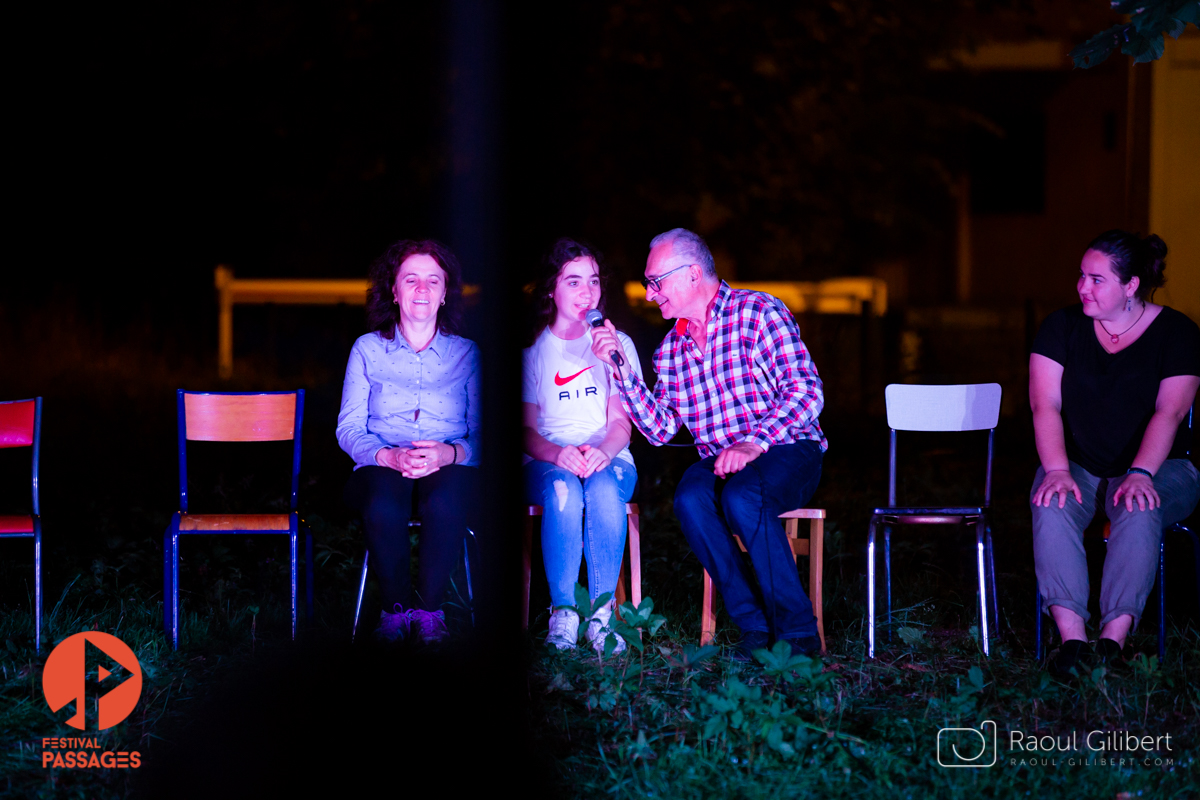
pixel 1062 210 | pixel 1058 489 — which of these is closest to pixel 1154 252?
pixel 1058 489

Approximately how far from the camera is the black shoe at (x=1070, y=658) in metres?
3.20

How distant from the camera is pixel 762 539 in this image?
3508mm

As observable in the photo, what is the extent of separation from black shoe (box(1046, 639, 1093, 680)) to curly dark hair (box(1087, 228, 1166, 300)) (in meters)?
1.17

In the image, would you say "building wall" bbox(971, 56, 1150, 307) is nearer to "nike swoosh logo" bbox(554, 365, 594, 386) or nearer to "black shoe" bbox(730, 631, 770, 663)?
"nike swoosh logo" bbox(554, 365, 594, 386)

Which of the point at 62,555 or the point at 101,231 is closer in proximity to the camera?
the point at 62,555

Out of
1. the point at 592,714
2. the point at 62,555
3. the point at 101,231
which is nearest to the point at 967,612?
the point at 592,714

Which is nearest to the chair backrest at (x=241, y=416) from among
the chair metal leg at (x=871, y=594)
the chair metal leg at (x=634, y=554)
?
the chair metal leg at (x=634, y=554)

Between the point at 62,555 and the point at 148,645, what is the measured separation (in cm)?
137

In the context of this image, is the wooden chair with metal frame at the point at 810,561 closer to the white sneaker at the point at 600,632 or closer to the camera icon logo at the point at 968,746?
the white sneaker at the point at 600,632

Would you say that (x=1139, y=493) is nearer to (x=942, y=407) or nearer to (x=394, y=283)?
(x=942, y=407)

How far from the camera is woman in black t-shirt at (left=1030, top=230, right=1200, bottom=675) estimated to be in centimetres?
335

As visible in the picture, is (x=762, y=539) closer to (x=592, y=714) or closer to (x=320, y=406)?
(x=592, y=714)

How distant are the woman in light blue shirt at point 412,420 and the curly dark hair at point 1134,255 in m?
2.15

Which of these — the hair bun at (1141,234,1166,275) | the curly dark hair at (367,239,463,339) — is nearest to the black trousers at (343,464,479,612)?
the curly dark hair at (367,239,463,339)
